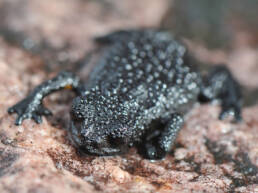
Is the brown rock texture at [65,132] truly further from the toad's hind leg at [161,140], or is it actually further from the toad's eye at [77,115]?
the toad's eye at [77,115]

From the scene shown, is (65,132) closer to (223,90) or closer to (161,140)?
(161,140)

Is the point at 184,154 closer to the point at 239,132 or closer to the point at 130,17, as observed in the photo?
the point at 239,132

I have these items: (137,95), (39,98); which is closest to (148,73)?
(137,95)

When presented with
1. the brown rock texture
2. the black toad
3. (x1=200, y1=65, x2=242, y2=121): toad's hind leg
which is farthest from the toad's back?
the brown rock texture

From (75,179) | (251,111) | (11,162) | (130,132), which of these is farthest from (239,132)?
(11,162)

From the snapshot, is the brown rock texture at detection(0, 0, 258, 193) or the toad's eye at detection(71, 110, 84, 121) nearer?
the brown rock texture at detection(0, 0, 258, 193)

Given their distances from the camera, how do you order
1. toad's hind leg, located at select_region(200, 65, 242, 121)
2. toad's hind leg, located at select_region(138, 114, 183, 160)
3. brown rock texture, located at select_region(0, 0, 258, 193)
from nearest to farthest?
brown rock texture, located at select_region(0, 0, 258, 193)
toad's hind leg, located at select_region(138, 114, 183, 160)
toad's hind leg, located at select_region(200, 65, 242, 121)

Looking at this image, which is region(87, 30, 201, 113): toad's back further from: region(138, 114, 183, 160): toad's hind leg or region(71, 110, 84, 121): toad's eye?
region(71, 110, 84, 121): toad's eye
